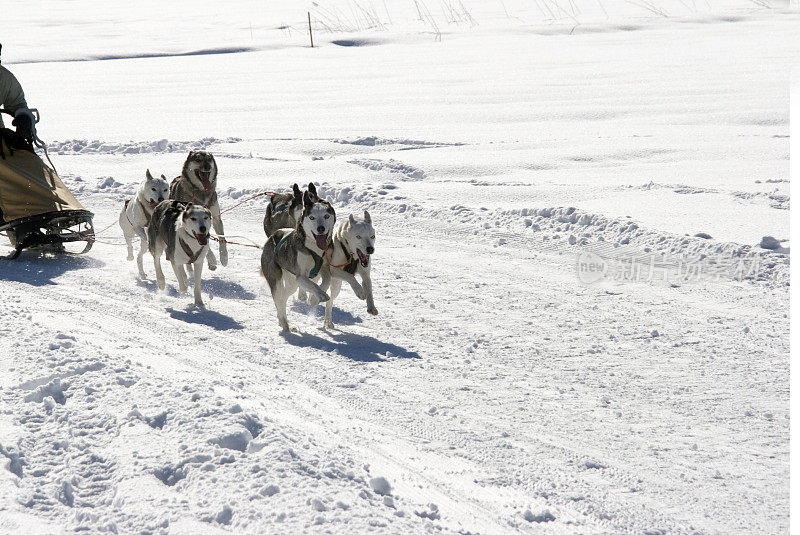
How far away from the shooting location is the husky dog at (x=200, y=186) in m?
8.04

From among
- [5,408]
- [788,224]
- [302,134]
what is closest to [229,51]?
[302,134]

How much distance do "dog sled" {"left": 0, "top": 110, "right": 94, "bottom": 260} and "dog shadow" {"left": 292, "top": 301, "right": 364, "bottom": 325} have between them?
2.49 meters

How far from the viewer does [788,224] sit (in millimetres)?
7996

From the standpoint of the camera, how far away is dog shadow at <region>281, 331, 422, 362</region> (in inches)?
228

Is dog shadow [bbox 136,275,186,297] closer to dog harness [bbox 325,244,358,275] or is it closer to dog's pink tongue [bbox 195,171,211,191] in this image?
dog's pink tongue [bbox 195,171,211,191]

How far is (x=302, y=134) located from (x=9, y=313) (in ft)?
26.2

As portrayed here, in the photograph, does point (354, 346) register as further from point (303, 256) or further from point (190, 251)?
point (190, 251)

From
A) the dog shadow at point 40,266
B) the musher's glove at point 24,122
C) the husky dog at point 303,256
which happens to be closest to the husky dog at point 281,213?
the husky dog at point 303,256

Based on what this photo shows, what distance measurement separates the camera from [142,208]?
25.7 ft

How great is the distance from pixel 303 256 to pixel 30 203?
3322mm

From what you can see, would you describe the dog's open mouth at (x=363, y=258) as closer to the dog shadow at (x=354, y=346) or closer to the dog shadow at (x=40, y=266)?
the dog shadow at (x=354, y=346)

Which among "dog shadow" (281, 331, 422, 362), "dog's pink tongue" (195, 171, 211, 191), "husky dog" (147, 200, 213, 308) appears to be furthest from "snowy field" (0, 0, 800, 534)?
"dog's pink tongue" (195, 171, 211, 191)

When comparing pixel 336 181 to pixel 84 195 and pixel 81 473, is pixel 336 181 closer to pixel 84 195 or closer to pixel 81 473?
pixel 84 195

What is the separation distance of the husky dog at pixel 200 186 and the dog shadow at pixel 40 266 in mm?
1051
